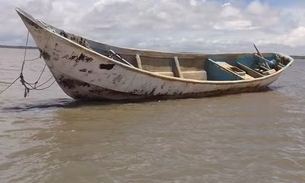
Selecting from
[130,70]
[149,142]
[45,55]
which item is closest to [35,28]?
[45,55]

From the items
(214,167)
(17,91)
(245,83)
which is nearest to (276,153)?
(214,167)

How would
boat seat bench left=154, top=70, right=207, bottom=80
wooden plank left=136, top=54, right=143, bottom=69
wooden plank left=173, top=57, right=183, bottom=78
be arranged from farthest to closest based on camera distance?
1. boat seat bench left=154, top=70, right=207, bottom=80
2. wooden plank left=173, top=57, right=183, bottom=78
3. wooden plank left=136, top=54, right=143, bottom=69

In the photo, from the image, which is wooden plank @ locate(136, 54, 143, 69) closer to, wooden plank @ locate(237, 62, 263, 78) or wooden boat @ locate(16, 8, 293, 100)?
wooden boat @ locate(16, 8, 293, 100)

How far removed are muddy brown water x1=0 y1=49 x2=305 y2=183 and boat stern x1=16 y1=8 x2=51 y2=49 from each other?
1413mm

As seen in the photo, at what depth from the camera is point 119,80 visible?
7988 millimetres

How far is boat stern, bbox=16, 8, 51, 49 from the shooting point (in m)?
6.96

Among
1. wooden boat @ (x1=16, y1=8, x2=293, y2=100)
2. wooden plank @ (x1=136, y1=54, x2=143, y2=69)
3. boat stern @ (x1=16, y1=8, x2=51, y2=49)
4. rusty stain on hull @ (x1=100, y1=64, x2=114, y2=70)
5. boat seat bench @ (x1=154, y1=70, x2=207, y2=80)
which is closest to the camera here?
boat stern @ (x1=16, y1=8, x2=51, y2=49)

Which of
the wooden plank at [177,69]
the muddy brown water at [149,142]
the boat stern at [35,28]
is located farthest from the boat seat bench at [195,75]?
the boat stern at [35,28]

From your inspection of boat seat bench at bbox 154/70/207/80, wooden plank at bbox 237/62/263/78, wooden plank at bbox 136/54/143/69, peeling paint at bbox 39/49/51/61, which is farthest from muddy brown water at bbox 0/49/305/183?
wooden plank at bbox 237/62/263/78

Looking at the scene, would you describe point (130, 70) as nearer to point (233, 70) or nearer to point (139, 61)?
point (139, 61)

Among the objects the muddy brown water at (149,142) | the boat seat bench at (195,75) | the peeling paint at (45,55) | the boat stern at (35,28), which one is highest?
the boat stern at (35,28)

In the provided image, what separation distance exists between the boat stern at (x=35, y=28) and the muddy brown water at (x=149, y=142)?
1413 mm

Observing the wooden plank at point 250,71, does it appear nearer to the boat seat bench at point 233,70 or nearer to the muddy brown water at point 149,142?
the boat seat bench at point 233,70

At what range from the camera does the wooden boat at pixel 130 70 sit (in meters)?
7.28
